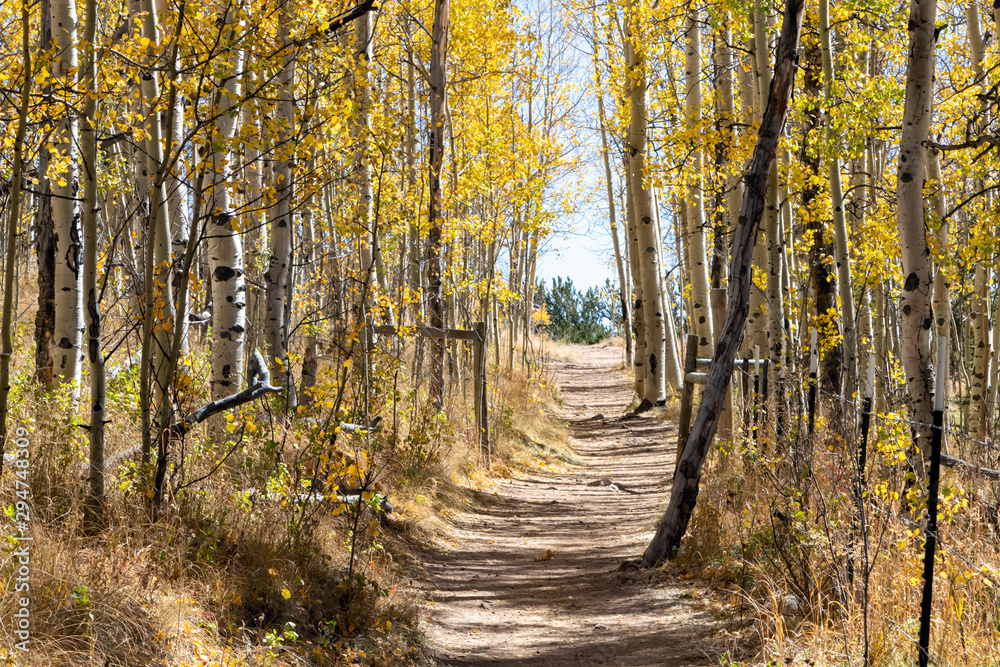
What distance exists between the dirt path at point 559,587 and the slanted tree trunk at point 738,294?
505mm

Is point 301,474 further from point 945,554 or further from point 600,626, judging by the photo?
point 945,554

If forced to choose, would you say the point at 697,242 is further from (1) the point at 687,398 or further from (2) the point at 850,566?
(2) the point at 850,566

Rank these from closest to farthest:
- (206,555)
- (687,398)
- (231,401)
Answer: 1. (206,555)
2. (231,401)
3. (687,398)

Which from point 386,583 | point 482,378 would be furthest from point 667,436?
point 386,583

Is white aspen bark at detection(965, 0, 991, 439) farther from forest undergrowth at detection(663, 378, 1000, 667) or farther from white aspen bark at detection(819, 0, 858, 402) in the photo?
forest undergrowth at detection(663, 378, 1000, 667)

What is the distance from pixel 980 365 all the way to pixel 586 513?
623 centimetres

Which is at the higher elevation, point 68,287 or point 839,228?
point 839,228

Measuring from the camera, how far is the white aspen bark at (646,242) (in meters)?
11.8

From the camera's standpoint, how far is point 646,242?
12406 millimetres

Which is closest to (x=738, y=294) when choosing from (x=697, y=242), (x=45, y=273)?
(x=697, y=242)

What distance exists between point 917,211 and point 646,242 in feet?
23.7

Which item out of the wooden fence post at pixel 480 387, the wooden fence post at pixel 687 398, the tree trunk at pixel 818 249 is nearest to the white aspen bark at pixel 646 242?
the tree trunk at pixel 818 249

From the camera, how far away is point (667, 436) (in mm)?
11492

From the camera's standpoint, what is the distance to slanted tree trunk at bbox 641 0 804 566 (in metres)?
5.11
